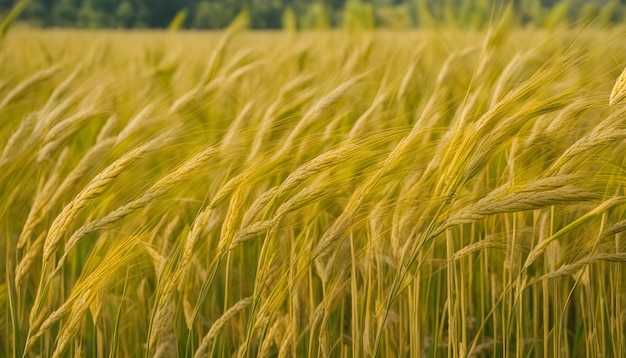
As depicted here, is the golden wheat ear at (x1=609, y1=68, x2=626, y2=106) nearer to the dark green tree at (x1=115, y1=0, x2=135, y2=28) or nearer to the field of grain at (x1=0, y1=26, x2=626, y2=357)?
the field of grain at (x1=0, y1=26, x2=626, y2=357)

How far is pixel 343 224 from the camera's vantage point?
3.48ft

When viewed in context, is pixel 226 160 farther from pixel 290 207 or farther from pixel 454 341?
pixel 454 341

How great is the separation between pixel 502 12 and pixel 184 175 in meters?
0.96

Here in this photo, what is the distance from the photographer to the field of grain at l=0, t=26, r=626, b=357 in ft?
3.48

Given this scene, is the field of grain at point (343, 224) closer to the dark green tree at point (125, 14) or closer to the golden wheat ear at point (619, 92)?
the golden wheat ear at point (619, 92)

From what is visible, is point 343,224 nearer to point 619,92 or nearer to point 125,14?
point 619,92

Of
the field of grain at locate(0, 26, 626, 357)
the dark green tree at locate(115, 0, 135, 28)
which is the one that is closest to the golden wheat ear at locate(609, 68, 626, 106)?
the field of grain at locate(0, 26, 626, 357)

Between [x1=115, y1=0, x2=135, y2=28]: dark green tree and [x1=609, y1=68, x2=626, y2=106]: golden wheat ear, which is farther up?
[x1=609, y1=68, x2=626, y2=106]: golden wheat ear

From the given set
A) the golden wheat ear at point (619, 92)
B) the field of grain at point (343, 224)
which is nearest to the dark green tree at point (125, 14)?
the field of grain at point (343, 224)

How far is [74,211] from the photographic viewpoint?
1.09m

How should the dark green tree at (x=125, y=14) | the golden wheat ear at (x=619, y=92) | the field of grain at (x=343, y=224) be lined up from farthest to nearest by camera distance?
the dark green tree at (x=125, y=14)
the field of grain at (x=343, y=224)
the golden wheat ear at (x=619, y=92)

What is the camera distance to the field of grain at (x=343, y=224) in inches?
41.8

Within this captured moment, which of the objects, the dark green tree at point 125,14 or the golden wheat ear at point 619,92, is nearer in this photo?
the golden wheat ear at point 619,92

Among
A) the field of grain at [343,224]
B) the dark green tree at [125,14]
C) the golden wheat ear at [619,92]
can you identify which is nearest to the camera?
the golden wheat ear at [619,92]
